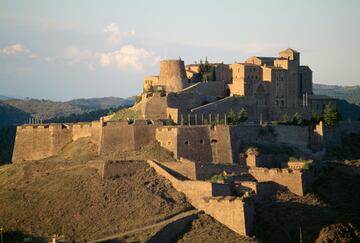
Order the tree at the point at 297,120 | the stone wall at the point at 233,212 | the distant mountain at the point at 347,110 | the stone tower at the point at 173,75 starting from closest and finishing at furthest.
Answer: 1. the stone wall at the point at 233,212
2. the tree at the point at 297,120
3. the stone tower at the point at 173,75
4. the distant mountain at the point at 347,110

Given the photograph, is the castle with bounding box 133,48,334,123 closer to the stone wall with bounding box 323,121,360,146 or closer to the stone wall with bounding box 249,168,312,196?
the stone wall with bounding box 323,121,360,146

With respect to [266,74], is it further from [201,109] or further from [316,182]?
[316,182]

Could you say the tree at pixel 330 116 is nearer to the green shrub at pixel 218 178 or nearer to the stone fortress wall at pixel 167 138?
the stone fortress wall at pixel 167 138

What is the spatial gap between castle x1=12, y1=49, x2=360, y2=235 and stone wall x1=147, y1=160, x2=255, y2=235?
0.05 m

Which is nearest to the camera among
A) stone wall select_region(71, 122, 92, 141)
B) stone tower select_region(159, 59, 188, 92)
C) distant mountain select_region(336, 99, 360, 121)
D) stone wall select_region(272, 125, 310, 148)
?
stone wall select_region(71, 122, 92, 141)

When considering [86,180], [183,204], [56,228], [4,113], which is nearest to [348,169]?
[183,204]

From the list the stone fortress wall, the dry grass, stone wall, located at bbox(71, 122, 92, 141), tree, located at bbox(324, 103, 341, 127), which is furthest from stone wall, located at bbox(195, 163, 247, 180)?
tree, located at bbox(324, 103, 341, 127)

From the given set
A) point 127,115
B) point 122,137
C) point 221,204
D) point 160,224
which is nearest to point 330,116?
point 127,115

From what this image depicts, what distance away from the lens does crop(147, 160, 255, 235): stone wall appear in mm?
41500

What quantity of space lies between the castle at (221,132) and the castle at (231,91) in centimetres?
7

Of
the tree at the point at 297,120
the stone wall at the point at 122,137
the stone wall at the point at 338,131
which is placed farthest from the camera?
the stone wall at the point at 338,131

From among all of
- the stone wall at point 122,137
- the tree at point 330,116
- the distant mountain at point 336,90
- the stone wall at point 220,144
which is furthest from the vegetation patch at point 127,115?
the distant mountain at point 336,90

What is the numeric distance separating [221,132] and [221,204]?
9896 millimetres

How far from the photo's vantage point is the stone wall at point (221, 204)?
136ft
